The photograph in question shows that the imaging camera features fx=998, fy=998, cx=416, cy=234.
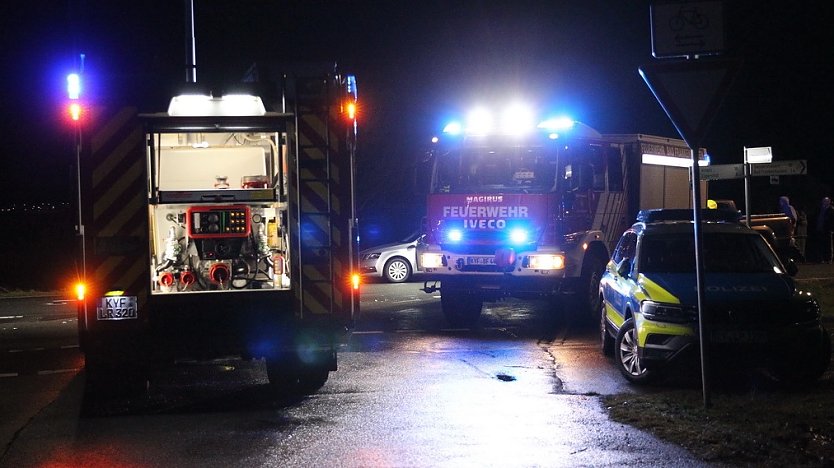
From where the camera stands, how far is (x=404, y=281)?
23.0 m

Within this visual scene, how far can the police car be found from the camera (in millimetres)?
9156

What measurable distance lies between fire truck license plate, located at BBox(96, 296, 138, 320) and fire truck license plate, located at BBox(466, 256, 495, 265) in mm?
6437

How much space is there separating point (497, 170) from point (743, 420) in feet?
23.3

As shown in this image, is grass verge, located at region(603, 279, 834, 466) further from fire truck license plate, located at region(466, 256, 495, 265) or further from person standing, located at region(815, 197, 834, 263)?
person standing, located at region(815, 197, 834, 263)

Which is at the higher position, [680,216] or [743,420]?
[680,216]

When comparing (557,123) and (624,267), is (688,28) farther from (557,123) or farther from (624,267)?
(557,123)

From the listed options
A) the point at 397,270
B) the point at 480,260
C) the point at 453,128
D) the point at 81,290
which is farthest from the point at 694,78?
the point at 397,270

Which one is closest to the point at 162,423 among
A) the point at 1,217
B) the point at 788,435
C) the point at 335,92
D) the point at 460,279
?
the point at 335,92

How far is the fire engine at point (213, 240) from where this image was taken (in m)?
8.66

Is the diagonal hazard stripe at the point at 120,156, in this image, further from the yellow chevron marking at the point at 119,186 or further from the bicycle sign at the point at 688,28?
the bicycle sign at the point at 688,28

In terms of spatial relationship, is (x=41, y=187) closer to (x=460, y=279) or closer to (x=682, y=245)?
(x=460, y=279)

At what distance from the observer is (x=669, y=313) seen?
30.7ft

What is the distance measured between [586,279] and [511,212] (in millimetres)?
1692

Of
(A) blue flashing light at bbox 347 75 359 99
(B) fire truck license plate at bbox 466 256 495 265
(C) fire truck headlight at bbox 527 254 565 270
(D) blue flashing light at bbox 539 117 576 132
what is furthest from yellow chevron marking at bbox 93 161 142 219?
(D) blue flashing light at bbox 539 117 576 132
